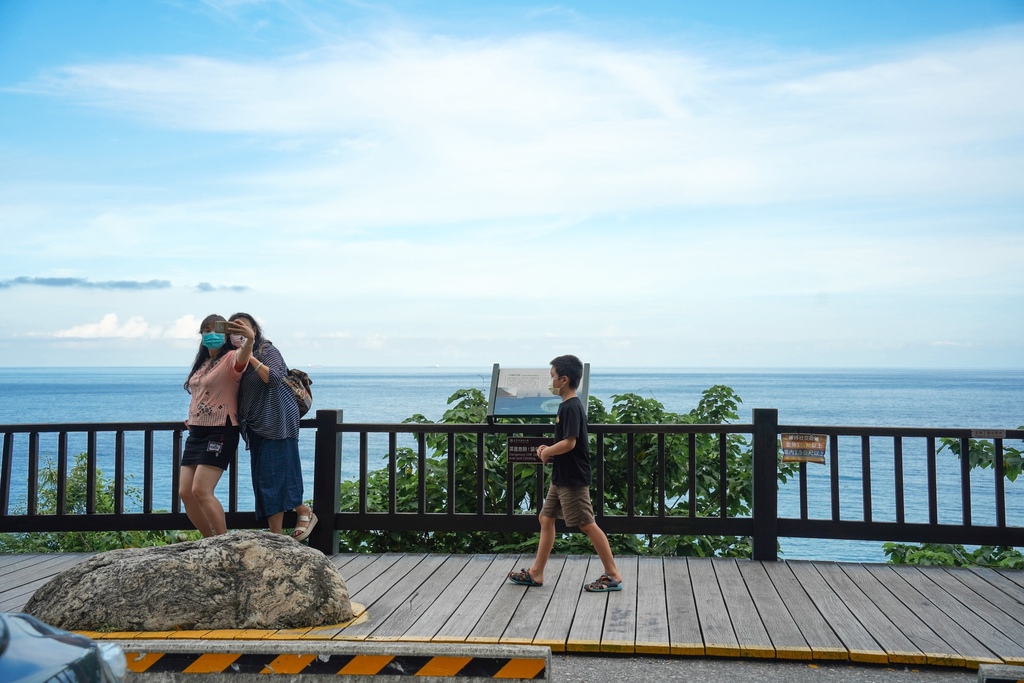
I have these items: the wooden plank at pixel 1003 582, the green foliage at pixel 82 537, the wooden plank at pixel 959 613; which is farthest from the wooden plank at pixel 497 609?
the green foliage at pixel 82 537

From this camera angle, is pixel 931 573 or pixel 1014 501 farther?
pixel 1014 501

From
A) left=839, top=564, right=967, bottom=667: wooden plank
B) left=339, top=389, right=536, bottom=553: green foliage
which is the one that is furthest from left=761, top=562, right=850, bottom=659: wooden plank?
left=339, top=389, right=536, bottom=553: green foliage

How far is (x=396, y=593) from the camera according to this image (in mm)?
5473

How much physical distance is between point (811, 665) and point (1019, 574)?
9.21 ft

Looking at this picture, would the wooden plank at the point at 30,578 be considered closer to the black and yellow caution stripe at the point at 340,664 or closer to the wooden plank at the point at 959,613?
the black and yellow caution stripe at the point at 340,664

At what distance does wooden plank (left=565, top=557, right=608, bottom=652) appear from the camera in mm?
4441

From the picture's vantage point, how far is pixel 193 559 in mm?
4711

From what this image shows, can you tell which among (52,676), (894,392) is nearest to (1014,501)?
(52,676)

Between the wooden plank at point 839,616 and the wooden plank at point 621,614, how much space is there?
1.14 m

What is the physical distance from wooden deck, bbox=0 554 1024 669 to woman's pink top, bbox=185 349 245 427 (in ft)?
4.85

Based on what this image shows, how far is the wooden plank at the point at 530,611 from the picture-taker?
4.48 metres

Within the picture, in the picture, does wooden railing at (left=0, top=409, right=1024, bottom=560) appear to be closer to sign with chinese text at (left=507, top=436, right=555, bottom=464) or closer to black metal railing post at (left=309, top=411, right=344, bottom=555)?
black metal railing post at (left=309, top=411, right=344, bottom=555)

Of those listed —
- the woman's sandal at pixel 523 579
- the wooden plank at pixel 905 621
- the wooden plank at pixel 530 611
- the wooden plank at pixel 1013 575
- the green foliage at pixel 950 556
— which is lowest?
the green foliage at pixel 950 556

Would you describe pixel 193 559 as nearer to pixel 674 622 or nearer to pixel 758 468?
pixel 674 622
